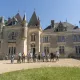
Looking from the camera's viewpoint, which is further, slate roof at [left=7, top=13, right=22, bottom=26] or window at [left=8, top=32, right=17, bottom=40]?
slate roof at [left=7, top=13, right=22, bottom=26]

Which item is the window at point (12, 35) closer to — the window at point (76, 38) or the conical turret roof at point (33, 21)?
the conical turret roof at point (33, 21)

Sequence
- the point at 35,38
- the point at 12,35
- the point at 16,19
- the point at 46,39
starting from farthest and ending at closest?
the point at 16,19 < the point at 46,39 < the point at 35,38 < the point at 12,35

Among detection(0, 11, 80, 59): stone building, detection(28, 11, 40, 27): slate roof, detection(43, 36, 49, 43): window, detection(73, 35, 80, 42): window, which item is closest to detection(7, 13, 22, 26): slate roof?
detection(0, 11, 80, 59): stone building

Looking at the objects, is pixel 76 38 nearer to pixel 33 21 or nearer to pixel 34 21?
pixel 34 21

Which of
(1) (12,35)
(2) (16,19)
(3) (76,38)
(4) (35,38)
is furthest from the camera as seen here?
(2) (16,19)

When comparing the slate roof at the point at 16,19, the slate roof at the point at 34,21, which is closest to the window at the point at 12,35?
the slate roof at the point at 16,19

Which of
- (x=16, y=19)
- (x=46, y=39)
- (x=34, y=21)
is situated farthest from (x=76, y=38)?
(x=16, y=19)

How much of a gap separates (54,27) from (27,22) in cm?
639

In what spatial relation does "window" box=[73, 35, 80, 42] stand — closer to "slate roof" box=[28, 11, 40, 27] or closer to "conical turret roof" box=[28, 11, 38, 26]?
"slate roof" box=[28, 11, 40, 27]

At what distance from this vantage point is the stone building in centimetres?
3881

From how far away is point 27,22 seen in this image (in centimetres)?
4081

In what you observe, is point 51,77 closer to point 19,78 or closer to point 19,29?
point 19,78

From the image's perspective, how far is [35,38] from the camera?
40031 mm

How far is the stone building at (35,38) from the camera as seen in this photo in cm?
3881
